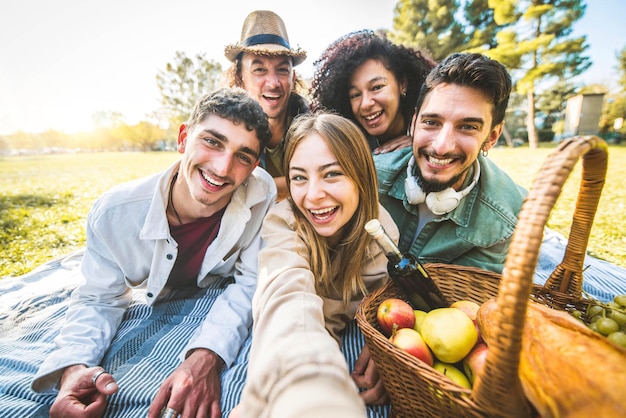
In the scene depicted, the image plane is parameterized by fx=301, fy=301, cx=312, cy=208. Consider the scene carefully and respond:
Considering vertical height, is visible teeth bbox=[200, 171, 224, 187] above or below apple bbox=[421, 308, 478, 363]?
above

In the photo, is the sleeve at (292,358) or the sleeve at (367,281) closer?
the sleeve at (292,358)

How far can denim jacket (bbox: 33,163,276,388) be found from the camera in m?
1.71

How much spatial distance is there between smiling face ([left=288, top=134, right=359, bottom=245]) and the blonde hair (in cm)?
4

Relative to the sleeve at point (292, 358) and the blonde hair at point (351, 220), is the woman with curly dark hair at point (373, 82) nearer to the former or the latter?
the blonde hair at point (351, 220)

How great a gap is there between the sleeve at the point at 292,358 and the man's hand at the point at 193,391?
1.85 ft

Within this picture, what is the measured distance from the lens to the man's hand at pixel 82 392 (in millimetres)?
1367

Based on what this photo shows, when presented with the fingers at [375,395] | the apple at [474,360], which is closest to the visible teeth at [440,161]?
the apple at [474,360]

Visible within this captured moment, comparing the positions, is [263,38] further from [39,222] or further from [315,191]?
[39,222]

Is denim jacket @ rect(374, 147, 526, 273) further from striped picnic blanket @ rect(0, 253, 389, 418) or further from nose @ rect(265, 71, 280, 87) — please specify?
nose @ rect(265, 71, 280, 87)

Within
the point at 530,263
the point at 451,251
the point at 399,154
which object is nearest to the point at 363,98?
the point at 399,154

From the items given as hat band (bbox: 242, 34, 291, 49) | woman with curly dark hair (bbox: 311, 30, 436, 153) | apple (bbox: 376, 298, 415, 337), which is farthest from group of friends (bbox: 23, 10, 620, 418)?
hat band (bbox: 242, 34, 291, 49)

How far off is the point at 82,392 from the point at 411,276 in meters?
1.69

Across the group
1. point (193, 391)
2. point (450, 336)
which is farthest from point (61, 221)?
point (450, 336)

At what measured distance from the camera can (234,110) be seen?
1892 millimetres
